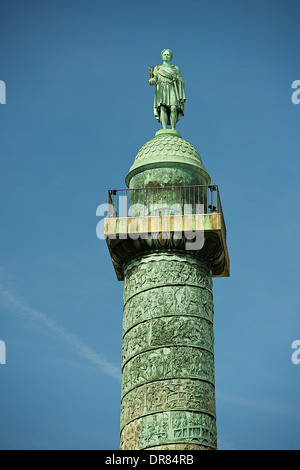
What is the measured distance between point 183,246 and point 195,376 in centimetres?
263

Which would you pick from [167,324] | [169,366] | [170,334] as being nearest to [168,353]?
[169,366]

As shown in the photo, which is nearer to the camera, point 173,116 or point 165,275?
point 165,275

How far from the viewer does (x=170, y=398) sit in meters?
16.9

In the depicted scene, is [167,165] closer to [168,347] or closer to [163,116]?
[163,116]

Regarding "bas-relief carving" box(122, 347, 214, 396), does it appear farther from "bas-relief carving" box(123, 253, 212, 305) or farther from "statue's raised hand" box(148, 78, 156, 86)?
"statue's raised hand" box(148, 78, 156, 86)

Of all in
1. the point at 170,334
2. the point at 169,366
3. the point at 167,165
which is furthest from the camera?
the point at 167,165

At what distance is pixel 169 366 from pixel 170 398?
1.97 feet

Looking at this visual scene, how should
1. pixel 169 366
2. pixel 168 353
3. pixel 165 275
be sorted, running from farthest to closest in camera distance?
1. pixel 165 275
2. pixel 168 353
3. pixel 169 366

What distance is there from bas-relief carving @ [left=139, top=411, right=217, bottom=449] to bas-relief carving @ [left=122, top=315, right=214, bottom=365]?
4.40 ft

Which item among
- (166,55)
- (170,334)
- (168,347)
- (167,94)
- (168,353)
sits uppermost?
(166,55)

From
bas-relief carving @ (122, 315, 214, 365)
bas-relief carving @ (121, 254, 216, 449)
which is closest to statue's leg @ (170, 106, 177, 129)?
bas-relief carving @ (121, 254, 216, 449)

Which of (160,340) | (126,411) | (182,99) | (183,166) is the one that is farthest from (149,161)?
(126,411)

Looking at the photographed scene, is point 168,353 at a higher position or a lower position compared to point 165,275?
lower
